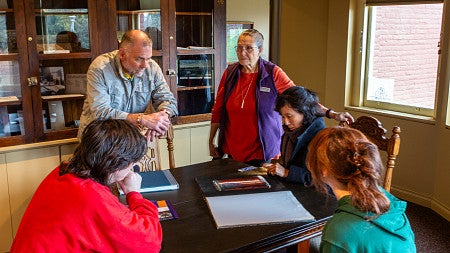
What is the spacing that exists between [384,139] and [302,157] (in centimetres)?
40

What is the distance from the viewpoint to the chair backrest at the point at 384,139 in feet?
7.07

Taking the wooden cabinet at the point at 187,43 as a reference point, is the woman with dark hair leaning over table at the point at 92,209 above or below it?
below

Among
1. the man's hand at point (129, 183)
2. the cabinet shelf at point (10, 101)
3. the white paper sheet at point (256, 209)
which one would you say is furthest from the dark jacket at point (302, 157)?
the cabinet shelf at point (10, 101)

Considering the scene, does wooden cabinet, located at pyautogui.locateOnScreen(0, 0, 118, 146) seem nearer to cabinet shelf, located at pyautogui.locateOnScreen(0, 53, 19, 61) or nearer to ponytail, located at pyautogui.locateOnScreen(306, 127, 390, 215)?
cabinet shelf, located at pyautogui.locateOnScreen(0, 53, 19, 61)

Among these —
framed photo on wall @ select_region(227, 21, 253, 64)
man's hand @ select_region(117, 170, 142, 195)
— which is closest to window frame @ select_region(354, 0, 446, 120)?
framed photo on wall @ select_region(227, 21, 253, 64)

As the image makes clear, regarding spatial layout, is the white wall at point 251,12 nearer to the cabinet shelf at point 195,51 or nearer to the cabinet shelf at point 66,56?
the cabinet shelf at point 195,51

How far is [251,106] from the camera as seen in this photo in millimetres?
2693

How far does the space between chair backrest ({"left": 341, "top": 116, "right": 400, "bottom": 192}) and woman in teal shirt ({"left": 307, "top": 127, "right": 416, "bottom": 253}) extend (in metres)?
0.88

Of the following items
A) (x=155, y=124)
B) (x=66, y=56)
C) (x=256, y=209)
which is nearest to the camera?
(x=256, y=209)

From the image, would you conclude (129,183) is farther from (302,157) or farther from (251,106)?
(251,106)

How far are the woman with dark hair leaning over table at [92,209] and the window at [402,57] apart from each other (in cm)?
298

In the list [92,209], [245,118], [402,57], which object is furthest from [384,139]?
[402,57]

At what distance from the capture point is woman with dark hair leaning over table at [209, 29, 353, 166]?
269 centimetres

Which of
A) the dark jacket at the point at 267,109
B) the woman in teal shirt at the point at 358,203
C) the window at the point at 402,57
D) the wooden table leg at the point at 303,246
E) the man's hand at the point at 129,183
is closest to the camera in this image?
the woman in teal shirt at the point at 358,203
